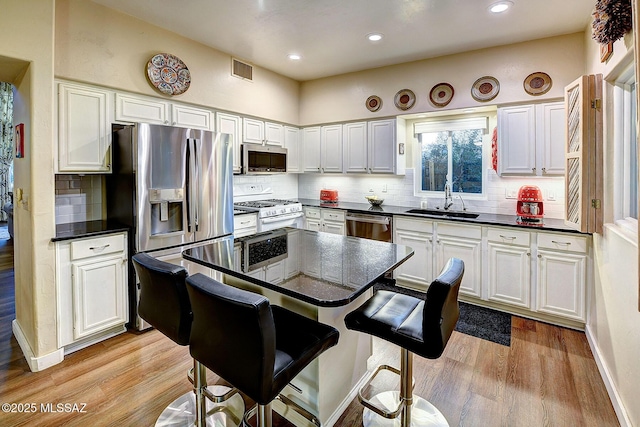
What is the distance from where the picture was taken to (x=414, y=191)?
4520mm

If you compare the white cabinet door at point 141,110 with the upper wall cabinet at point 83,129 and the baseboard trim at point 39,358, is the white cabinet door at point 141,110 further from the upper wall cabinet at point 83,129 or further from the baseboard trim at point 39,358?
the baseboard trim at point 39,358

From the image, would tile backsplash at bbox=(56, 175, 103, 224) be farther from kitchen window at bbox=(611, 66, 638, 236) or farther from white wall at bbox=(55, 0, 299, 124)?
kitchen window at bbox=(611, 66, 638, 236)

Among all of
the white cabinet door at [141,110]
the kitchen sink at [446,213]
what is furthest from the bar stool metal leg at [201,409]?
the kitchen sink at [446,213]

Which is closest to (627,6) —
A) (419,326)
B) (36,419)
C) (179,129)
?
(419,326)

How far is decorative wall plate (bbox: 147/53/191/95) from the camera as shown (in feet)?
10.7

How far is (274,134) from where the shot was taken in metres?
4.82

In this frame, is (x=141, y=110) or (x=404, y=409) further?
(x=141, y=110)

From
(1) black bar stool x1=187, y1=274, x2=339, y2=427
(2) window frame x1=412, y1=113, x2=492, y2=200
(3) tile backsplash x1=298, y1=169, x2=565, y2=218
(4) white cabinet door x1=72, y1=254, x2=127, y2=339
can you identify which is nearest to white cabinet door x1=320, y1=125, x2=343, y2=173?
(3) tile backsplash x1=298, y1=169, x2=565, y2=218

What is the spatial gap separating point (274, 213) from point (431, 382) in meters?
2.69

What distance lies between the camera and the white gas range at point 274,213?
4078 mm

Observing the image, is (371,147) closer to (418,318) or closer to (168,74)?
(168,74)

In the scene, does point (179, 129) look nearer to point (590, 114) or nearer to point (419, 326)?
point (419, 326)

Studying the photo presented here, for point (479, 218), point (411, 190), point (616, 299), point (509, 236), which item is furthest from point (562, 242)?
point (411, 190)

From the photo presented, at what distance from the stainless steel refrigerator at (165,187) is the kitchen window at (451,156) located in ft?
8.91
